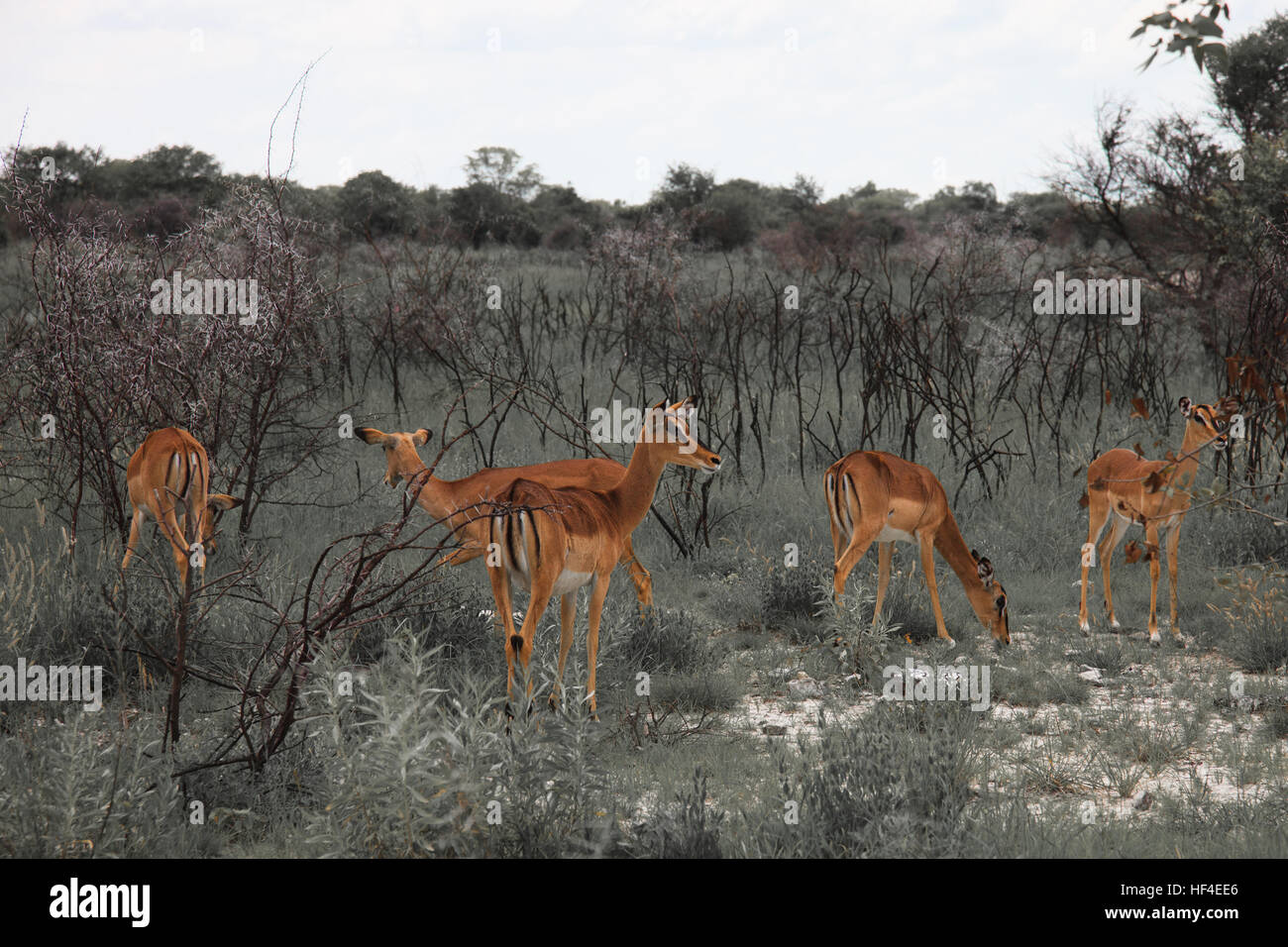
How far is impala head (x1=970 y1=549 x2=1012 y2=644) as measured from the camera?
673 centimetres

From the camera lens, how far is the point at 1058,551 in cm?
852

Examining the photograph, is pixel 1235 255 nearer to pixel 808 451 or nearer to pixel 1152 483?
pixel 808 451

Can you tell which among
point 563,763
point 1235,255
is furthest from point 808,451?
point 1235,255

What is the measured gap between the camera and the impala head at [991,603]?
22.1ft

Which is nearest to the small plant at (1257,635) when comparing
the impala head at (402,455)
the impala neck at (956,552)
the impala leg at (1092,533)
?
the impala leg at (1092,533)

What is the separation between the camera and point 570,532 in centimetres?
506

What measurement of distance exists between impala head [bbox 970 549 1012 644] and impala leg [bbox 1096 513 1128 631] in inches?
26.6

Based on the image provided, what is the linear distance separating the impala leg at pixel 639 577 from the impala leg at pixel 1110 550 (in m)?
2.81

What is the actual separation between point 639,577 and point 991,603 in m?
2.14

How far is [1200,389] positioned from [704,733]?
10918 mm
